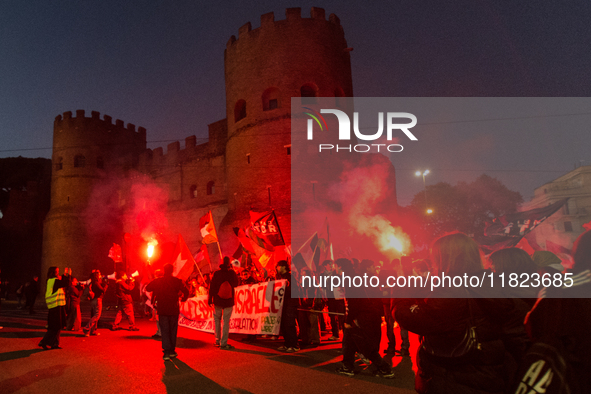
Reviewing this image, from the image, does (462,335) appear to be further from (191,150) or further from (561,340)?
(191,150)

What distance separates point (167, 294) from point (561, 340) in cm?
678

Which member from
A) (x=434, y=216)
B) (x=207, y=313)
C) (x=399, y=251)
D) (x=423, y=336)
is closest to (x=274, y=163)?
(x=399, y=251)

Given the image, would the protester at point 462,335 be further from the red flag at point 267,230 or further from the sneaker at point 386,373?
the red flag at point 267,230

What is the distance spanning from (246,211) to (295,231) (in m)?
3.21

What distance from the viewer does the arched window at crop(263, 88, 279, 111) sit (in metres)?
23.0

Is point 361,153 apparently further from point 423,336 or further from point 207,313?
point 423,336

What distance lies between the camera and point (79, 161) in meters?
35.3

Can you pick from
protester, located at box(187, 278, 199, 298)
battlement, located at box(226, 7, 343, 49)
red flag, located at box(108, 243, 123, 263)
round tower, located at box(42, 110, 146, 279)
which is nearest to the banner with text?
protester, located at box(187, 278, 199, 298)

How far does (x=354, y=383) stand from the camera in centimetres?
569

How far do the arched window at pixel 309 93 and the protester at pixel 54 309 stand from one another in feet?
53.0

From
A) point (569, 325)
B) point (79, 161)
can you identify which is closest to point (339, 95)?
point (569, 325)

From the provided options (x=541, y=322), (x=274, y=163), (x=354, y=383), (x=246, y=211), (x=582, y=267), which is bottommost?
(x=354, y=383)

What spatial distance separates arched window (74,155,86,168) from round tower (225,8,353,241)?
1734 cm

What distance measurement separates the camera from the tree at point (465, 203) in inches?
1644
